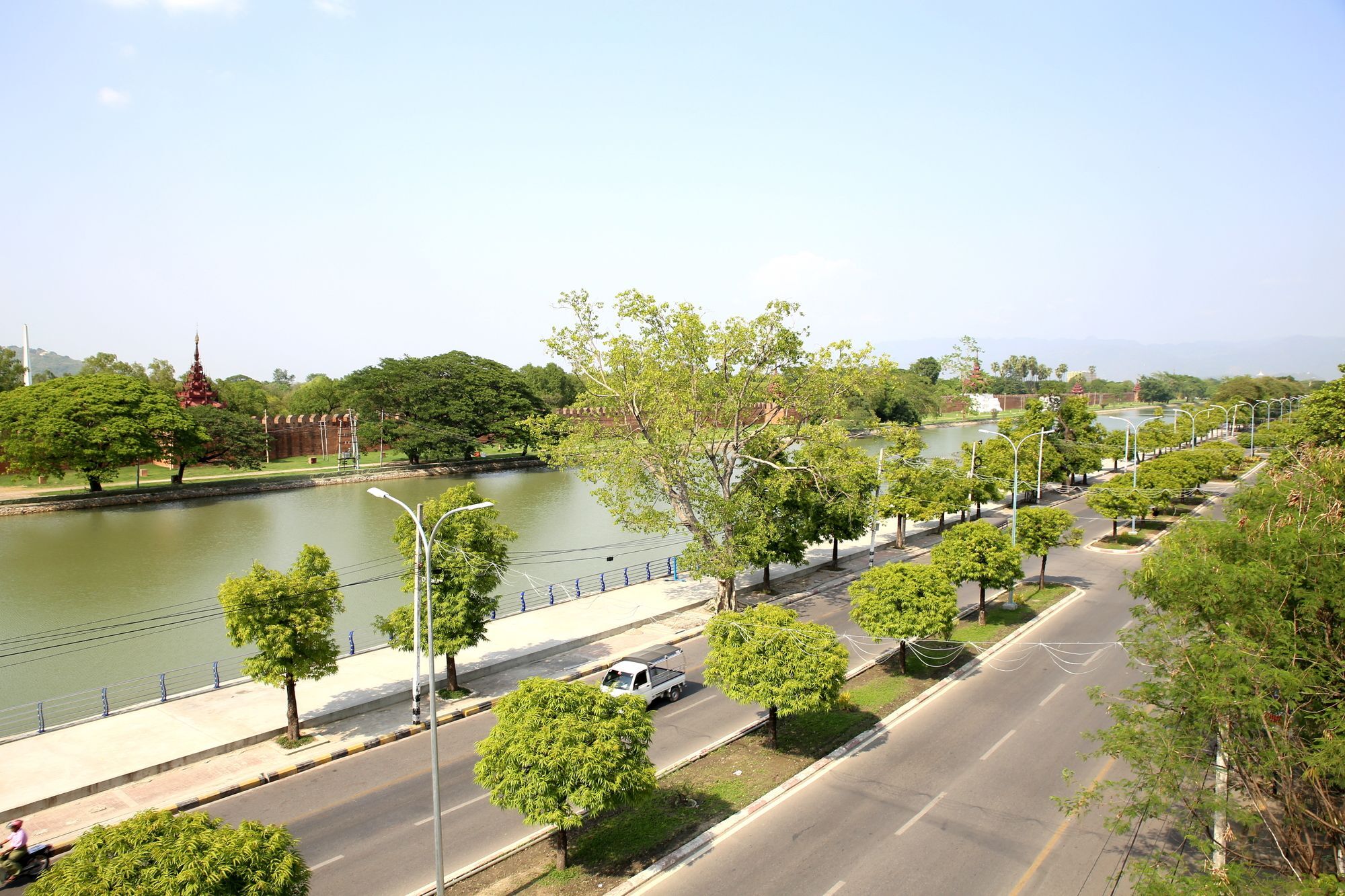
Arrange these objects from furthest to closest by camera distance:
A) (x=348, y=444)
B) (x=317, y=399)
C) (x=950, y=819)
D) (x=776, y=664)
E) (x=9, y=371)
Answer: (x=317, y=399), (x=348, y=444), (x=9, y=371), (x=776, y=664), (x=950, y=819)

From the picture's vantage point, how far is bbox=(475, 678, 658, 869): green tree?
12.2 meters

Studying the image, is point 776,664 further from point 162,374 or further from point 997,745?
point 162,374

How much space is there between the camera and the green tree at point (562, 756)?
12.2m

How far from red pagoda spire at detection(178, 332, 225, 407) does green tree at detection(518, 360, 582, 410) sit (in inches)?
1618

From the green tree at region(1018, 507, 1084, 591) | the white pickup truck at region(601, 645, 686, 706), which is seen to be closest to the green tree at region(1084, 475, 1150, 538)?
the green tree at region(1018, 507, 1084, 591)

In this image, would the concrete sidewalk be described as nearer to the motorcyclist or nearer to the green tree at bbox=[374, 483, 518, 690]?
the motorcyclist

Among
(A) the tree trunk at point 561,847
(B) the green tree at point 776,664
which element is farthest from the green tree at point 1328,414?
(A) the tree trunk at point 561,847

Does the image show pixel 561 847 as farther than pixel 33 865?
No

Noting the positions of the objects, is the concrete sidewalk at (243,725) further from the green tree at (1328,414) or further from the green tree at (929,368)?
the green tree at (929,368)

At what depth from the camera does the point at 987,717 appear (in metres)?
19.5

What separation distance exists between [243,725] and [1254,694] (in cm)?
2043

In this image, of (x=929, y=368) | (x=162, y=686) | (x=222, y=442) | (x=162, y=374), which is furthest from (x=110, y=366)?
(x=929, y=368)

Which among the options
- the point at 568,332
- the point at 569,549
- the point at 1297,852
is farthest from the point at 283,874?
the point at 569,549

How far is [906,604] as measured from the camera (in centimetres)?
2131
